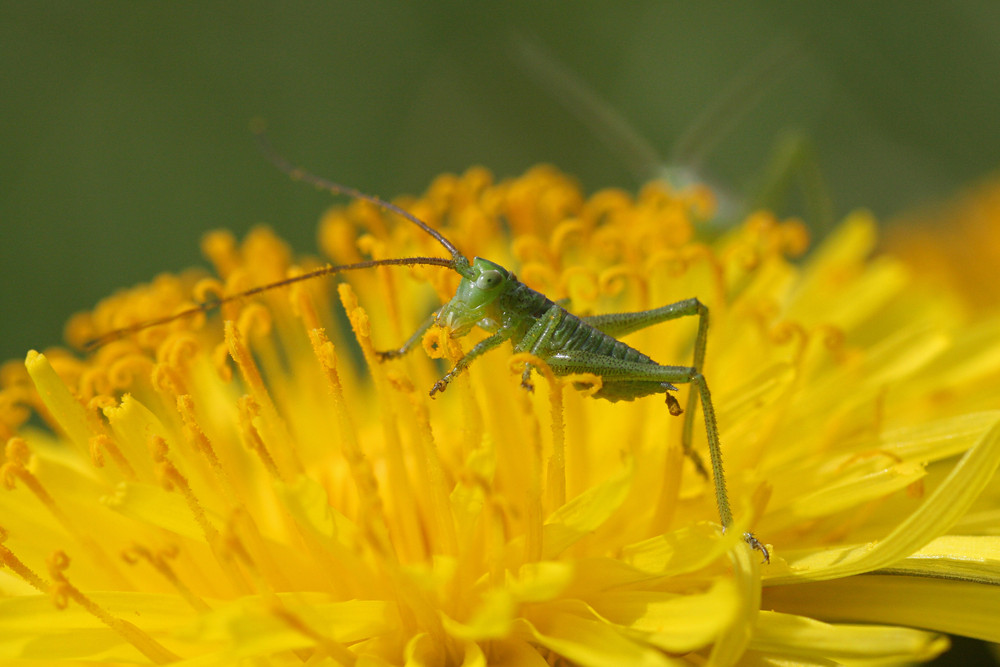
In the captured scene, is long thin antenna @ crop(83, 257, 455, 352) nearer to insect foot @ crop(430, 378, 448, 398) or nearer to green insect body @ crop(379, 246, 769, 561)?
green insect body @ crop(379, 246, 769, 561)

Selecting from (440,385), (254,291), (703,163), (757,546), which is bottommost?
(757,546)

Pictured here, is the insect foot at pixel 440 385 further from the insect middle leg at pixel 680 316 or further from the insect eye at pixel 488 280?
the insect middle leg at pixel 680 316

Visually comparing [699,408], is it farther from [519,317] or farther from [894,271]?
[894,271]

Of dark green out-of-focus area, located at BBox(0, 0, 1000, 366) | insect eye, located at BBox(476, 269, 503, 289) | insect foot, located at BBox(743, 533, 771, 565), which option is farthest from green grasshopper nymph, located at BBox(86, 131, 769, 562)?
dark green out-of-focus area, located at BBox(0, 0, 1000, 366)

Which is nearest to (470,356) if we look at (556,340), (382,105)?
(556,340)

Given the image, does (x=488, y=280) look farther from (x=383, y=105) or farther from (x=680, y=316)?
(x=383, y=105)

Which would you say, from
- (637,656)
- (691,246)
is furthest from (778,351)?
(637,656)
